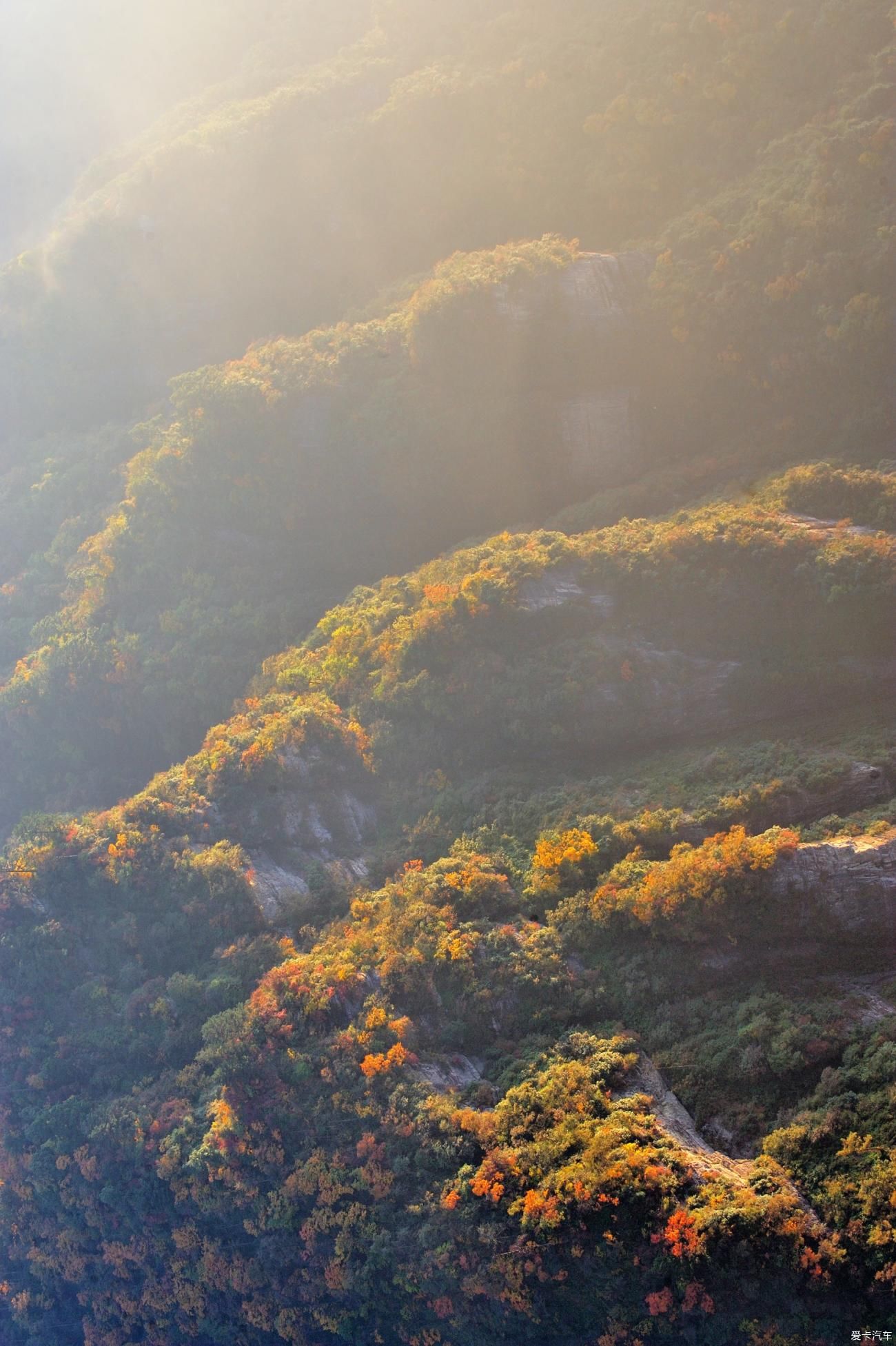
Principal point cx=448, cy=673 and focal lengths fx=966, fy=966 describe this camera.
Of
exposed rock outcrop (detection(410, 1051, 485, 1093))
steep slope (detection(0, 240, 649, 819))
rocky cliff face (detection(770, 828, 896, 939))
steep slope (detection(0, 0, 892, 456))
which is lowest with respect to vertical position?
exposed rock outcrop (detection(410, 1051, 485, 1093))

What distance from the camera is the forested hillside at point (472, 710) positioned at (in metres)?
33.4

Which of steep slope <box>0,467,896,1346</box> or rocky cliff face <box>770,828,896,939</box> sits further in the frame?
rocky cliff face <box>770,828,896,939</box>

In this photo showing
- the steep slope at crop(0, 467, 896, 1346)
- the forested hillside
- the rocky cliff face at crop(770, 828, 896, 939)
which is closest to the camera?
the steep slope at crop(0, 467, 896, 1346)

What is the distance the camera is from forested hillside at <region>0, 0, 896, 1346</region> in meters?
33.4

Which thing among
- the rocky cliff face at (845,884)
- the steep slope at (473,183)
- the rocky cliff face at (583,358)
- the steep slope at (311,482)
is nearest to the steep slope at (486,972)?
Result: the rocky cliff face at (845,884)

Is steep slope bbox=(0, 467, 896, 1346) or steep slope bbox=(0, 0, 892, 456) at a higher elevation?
steep slope bbox=(0, 0, 892, 456)

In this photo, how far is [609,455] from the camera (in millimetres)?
63156

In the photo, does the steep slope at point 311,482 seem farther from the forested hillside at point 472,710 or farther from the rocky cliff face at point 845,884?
the rocky cliff face at point 845,884

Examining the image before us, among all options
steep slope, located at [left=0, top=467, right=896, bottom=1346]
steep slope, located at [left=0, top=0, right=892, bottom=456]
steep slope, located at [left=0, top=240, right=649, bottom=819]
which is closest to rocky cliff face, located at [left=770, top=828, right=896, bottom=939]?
steep slope, located at [left=0, top=467, right=896, bottom=1346]

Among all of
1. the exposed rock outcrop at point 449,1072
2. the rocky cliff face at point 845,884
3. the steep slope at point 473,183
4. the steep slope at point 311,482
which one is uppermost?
the steep slope at point 473,183

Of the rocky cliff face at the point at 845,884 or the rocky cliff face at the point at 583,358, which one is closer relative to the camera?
the rocky cliff face at the point at 845,884

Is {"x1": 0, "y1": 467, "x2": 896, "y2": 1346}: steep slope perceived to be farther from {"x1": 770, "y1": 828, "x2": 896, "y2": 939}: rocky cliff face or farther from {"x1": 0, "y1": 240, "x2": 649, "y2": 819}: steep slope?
{"x1": 0, "y1": 240, "x2": 649, "y2": 819}: steep slope

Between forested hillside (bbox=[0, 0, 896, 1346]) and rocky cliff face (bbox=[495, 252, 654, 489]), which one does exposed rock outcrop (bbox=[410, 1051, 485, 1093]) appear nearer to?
forested hillside (bbox=[0, 0, 896, 1346])

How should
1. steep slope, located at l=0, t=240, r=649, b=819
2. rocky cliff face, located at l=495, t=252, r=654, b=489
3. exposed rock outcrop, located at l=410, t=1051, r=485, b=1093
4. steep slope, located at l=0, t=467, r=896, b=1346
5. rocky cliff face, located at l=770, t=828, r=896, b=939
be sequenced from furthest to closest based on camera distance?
steep slope, located at l=0, t=240, r=649, b=819, rocky cliff face, located at l=495, t=252, r=654, b=489, exposed rock outcrop, located at l=410, t=1051, r=485, b=1093, rocky cliff face, located at l=770, t=828, r=896, b=939, steep slope, located at l=0, t=467, r=896, b=1346
